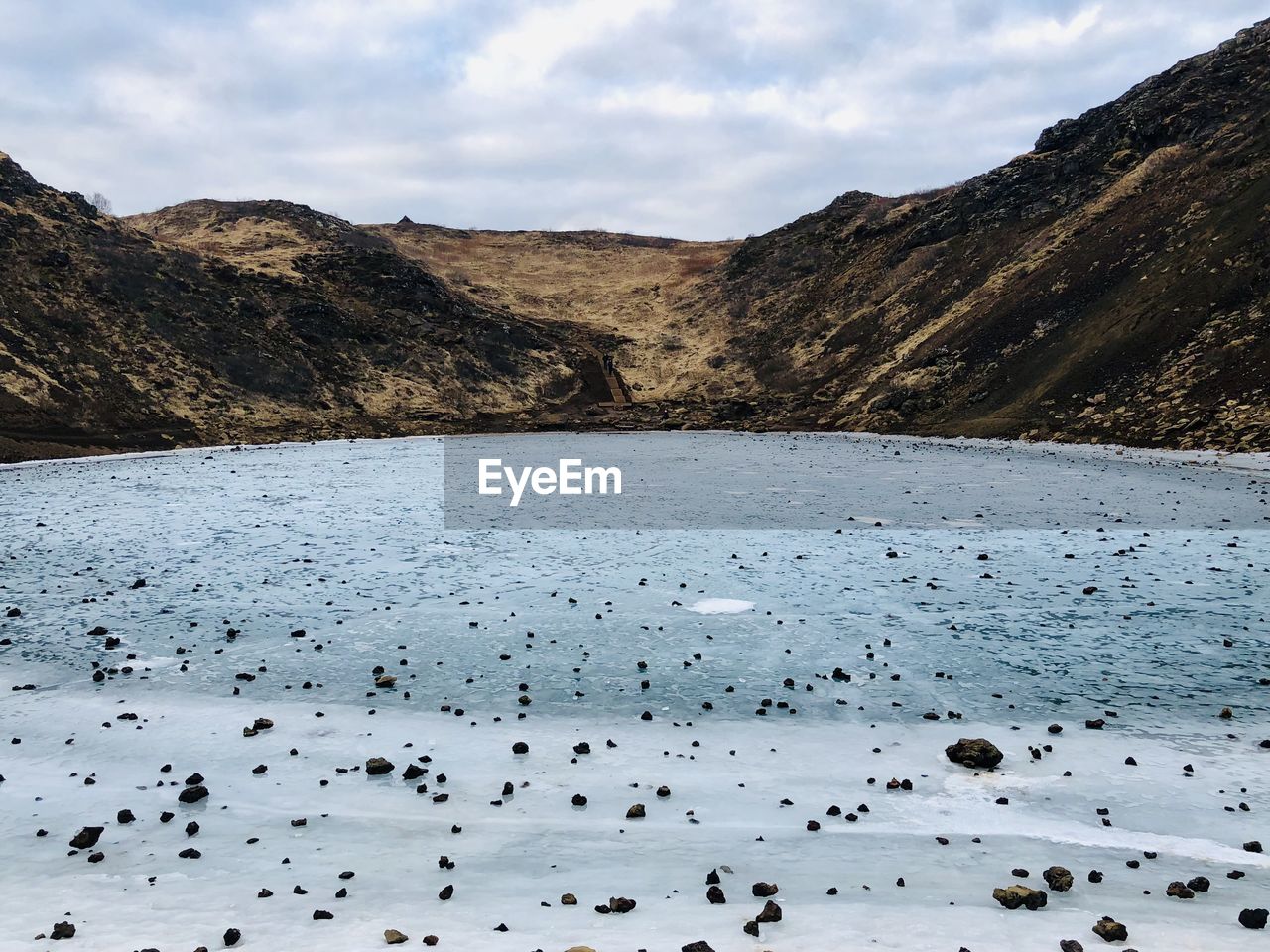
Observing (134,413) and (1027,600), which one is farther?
(134,413)

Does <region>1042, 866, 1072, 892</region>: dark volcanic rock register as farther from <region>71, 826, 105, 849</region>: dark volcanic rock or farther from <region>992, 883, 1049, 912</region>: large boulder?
<region>71, 826, 105, 849</region>: dark volcanic rock

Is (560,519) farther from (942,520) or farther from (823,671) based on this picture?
(823,671)

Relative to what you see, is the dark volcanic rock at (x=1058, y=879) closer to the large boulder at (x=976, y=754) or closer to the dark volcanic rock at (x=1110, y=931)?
the dark volcanic rock at (x=1110, y=931)

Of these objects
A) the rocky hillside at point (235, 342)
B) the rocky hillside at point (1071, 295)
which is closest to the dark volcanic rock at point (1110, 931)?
the rocky hillside at point (1071, 295)

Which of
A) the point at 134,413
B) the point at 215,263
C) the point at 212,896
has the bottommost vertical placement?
the point at 212,896

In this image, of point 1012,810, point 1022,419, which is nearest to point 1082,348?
point 1022,419

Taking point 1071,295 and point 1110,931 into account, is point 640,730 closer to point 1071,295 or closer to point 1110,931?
point 1110,931

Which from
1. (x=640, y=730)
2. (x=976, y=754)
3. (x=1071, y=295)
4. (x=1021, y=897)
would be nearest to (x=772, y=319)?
(x=1071, y=295)
